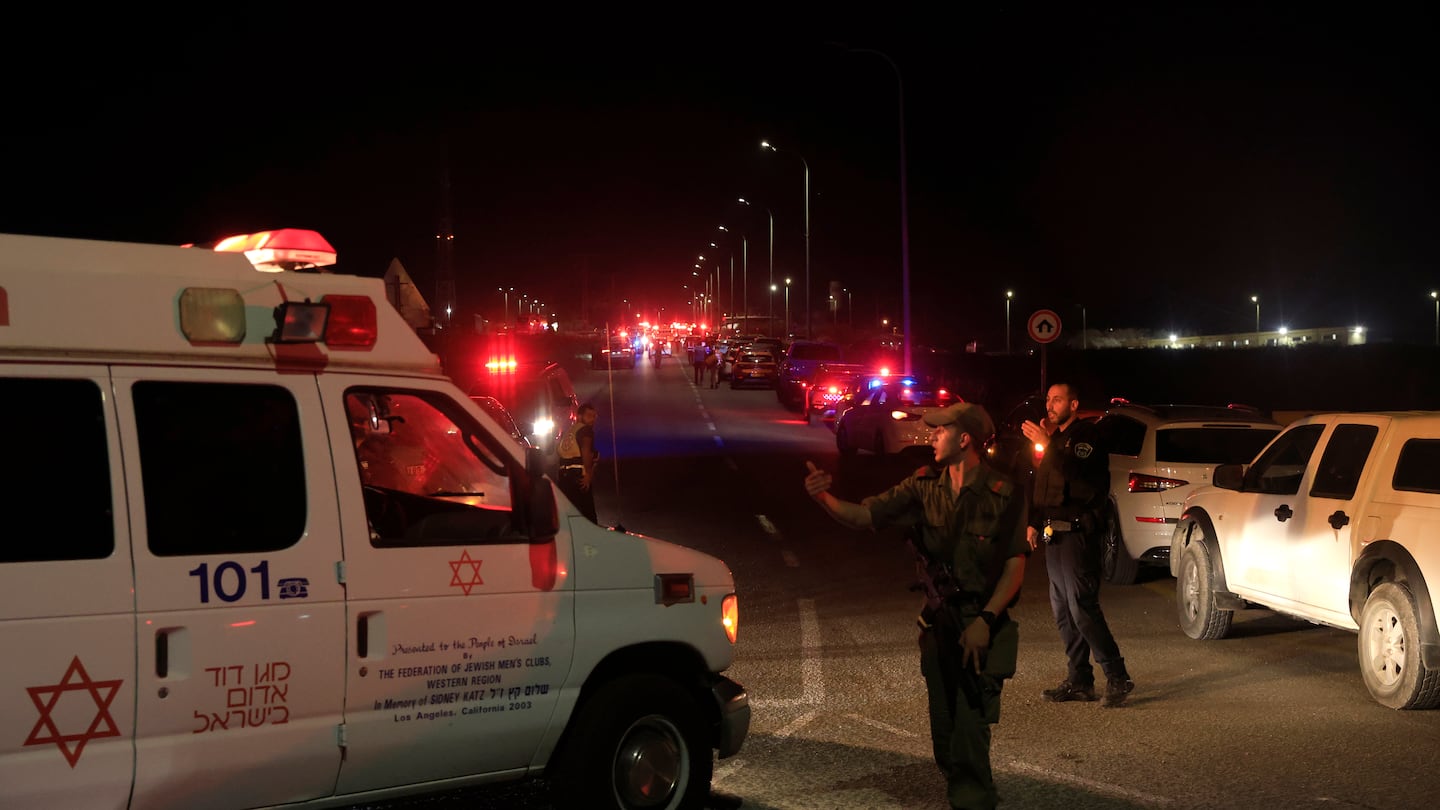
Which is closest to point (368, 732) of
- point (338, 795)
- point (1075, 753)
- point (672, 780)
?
point (338, 795)

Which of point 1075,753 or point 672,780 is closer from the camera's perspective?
point 672,780

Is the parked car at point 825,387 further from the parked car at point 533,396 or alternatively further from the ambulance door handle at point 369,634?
the ambulance door handle at point 369,634

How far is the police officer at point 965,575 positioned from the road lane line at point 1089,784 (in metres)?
0.81

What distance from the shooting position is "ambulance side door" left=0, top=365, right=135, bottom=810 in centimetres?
394

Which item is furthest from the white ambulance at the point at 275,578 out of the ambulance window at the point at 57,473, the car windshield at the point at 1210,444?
the car windshield at the point at 1210,444

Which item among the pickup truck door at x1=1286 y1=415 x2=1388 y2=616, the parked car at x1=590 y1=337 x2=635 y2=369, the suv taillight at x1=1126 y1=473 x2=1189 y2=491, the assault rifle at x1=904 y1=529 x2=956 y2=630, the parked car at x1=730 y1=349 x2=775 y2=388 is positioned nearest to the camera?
the assault rifle at x1=904 y1=529 x2=956 y2=630

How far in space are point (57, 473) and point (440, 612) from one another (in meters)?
1.32

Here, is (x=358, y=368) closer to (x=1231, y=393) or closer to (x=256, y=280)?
(x=256, y=280)

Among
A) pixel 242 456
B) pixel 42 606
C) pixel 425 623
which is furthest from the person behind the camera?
pixel 425 623

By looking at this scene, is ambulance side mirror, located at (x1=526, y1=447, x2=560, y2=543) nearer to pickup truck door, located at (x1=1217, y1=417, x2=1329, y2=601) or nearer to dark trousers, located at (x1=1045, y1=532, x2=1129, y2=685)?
dark trousers, located at (x1=1045, y1=532, x2=1129, y2=685)

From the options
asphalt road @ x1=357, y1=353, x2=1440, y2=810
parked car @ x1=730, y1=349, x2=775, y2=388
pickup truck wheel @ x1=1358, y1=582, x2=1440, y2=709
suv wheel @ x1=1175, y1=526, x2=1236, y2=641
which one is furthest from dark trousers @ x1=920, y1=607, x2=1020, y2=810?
parked car @ x1=730, y1=349, x2=775, y2=388

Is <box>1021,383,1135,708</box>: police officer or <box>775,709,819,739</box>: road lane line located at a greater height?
<box>1021,383,1135,708</box>: police officer

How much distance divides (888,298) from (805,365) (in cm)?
10478

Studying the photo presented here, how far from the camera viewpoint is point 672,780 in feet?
18.0
